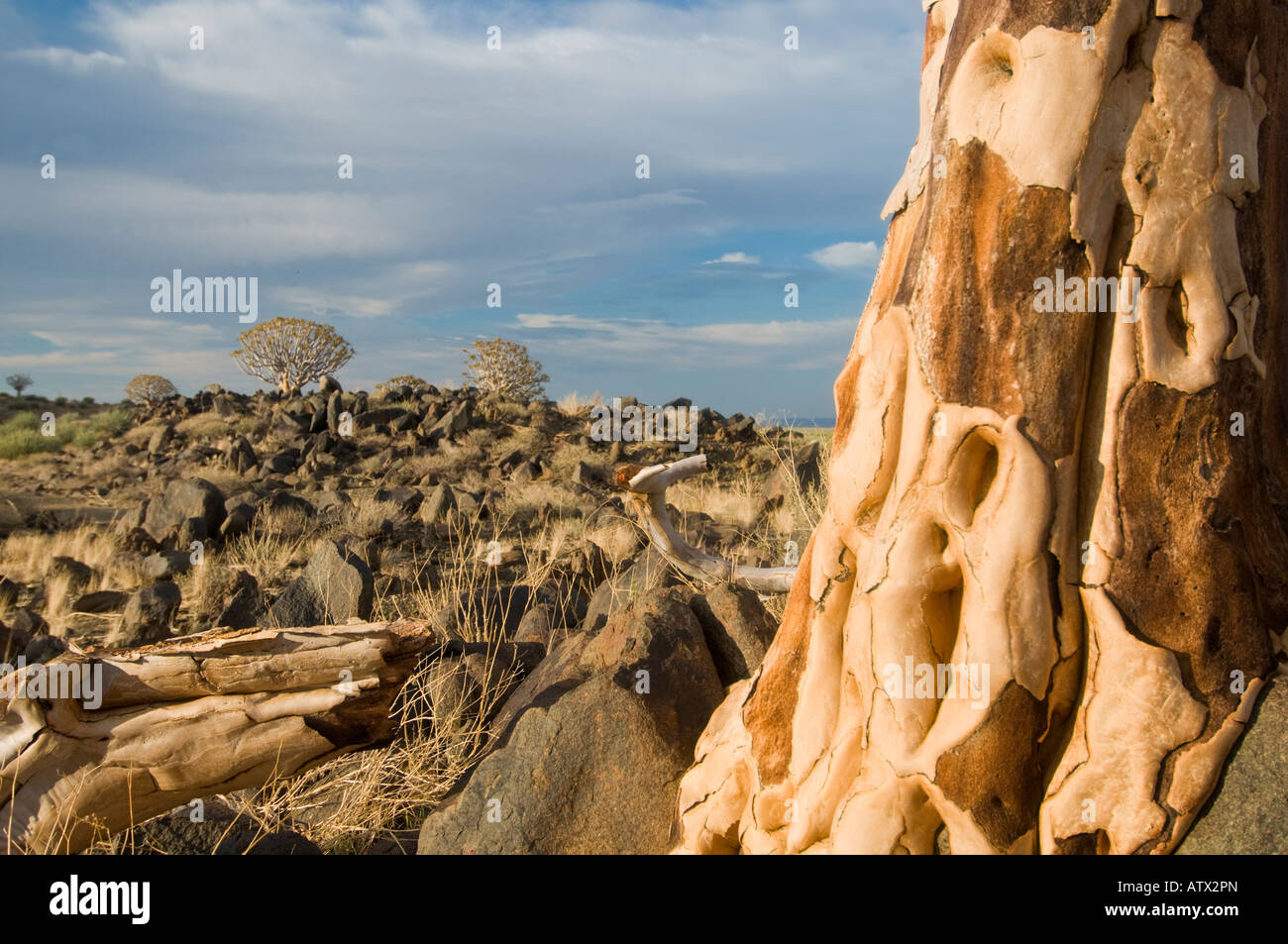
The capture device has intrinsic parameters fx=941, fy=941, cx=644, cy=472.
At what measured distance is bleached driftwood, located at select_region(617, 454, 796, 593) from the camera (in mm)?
4590

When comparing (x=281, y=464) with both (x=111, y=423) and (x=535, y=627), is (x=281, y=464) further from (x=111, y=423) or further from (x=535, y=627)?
(x=535, y=627)

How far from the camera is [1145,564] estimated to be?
8.64ft

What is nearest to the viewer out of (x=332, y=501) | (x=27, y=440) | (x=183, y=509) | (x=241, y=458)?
(x=183, y=509)

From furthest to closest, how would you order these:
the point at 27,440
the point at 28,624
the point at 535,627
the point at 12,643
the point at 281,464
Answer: the point at 27,440
the point at 281,464
the point at 28,624
the point at 12,643
the point at 535,627

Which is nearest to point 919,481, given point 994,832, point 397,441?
point 994,832

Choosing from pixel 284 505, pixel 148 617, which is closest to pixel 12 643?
pixel 148 617

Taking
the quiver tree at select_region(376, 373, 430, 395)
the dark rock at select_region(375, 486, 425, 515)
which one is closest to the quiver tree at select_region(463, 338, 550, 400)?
the quiver tree at select_region(376, 373, 430, 395)

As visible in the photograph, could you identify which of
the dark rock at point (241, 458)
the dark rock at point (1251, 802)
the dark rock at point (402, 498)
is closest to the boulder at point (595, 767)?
the dark rock at point (1251, 802)

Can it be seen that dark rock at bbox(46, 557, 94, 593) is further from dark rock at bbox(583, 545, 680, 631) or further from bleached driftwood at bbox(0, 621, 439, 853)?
bleached driftwood at bbox(0, 621, 439, 853)

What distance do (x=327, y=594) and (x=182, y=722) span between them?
348cm

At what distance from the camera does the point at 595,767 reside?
12.4 feet

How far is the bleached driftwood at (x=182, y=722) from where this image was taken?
12.2 feet

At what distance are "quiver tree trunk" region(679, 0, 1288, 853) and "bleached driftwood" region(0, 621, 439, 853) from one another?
2190 mm
